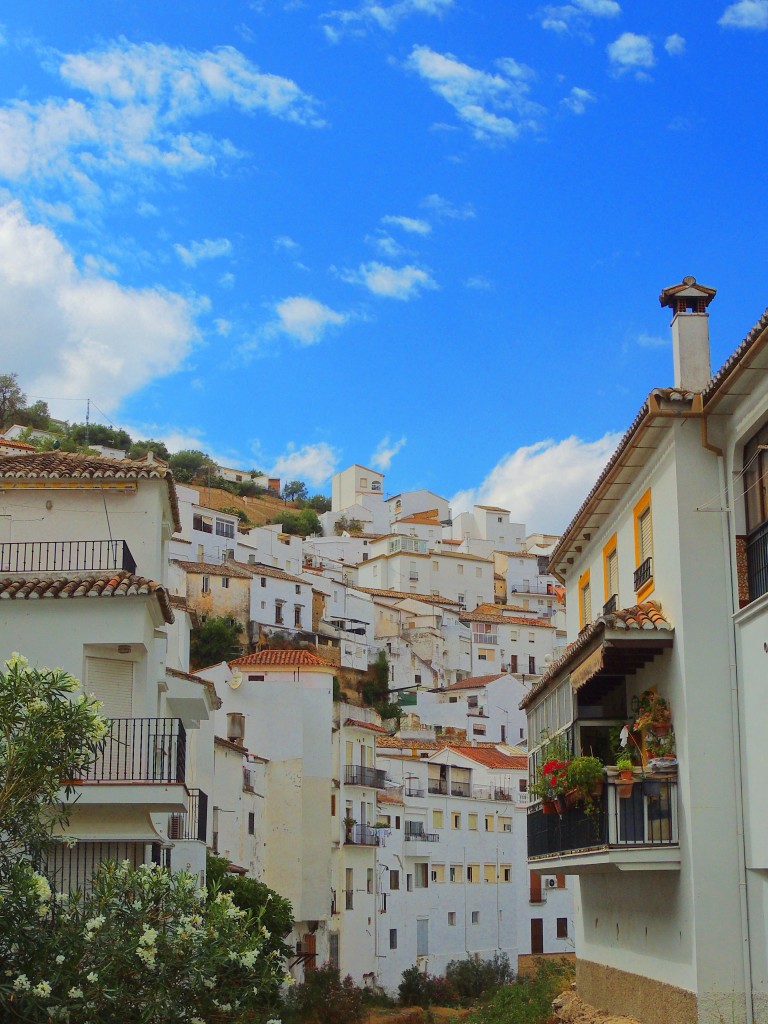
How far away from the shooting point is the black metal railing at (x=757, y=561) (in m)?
16.1

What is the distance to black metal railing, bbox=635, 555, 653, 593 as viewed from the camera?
1906 centimetres

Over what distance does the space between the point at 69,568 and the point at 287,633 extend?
7925 centimetres

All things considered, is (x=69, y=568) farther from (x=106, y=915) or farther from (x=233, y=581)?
(x=233, y=581)

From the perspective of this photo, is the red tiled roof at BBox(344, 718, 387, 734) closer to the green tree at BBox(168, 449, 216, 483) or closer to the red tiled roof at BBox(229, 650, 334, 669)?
the red tiled roof at BBox(229, 650, 334, 669)

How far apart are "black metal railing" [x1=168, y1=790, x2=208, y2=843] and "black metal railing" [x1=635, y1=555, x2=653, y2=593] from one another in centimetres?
999

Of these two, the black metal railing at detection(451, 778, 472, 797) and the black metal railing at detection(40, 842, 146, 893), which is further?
the black metal railing at detection(451, 778, 472, 797)

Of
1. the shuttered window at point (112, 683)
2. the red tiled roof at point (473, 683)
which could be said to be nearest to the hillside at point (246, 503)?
the red tiled roof at point (473, 683)

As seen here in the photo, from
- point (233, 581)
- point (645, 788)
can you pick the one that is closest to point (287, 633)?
point (233, 581)

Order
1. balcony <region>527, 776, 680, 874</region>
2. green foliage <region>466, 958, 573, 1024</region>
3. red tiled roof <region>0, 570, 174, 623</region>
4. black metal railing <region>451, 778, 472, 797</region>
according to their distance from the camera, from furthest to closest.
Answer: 1. black metal railing <region>451, 778, 472, 797</region>
2. green foliage <region>466, 958, 573, 1024</region>
3. red tiled roof <region>0, 570, 174, 623</region>
4. balcony <region>527, 776, 680, 874</region>

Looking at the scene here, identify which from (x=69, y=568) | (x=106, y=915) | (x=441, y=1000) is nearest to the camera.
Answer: (x=106, y=915)

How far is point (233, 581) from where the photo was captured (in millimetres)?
98688

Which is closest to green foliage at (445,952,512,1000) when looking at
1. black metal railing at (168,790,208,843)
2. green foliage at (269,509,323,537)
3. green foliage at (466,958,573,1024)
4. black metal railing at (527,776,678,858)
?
green foliage at (466,958,573,1024)

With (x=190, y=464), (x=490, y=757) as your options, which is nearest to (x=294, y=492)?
(x=190, y=464)

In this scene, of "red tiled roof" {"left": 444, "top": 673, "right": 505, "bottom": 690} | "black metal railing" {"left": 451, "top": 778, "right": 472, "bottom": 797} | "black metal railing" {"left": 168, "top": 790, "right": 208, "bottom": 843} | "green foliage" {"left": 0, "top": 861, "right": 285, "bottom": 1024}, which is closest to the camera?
"green foliage" {"left": 0, "top": 861, "right": 285, "bottom": 1024}
